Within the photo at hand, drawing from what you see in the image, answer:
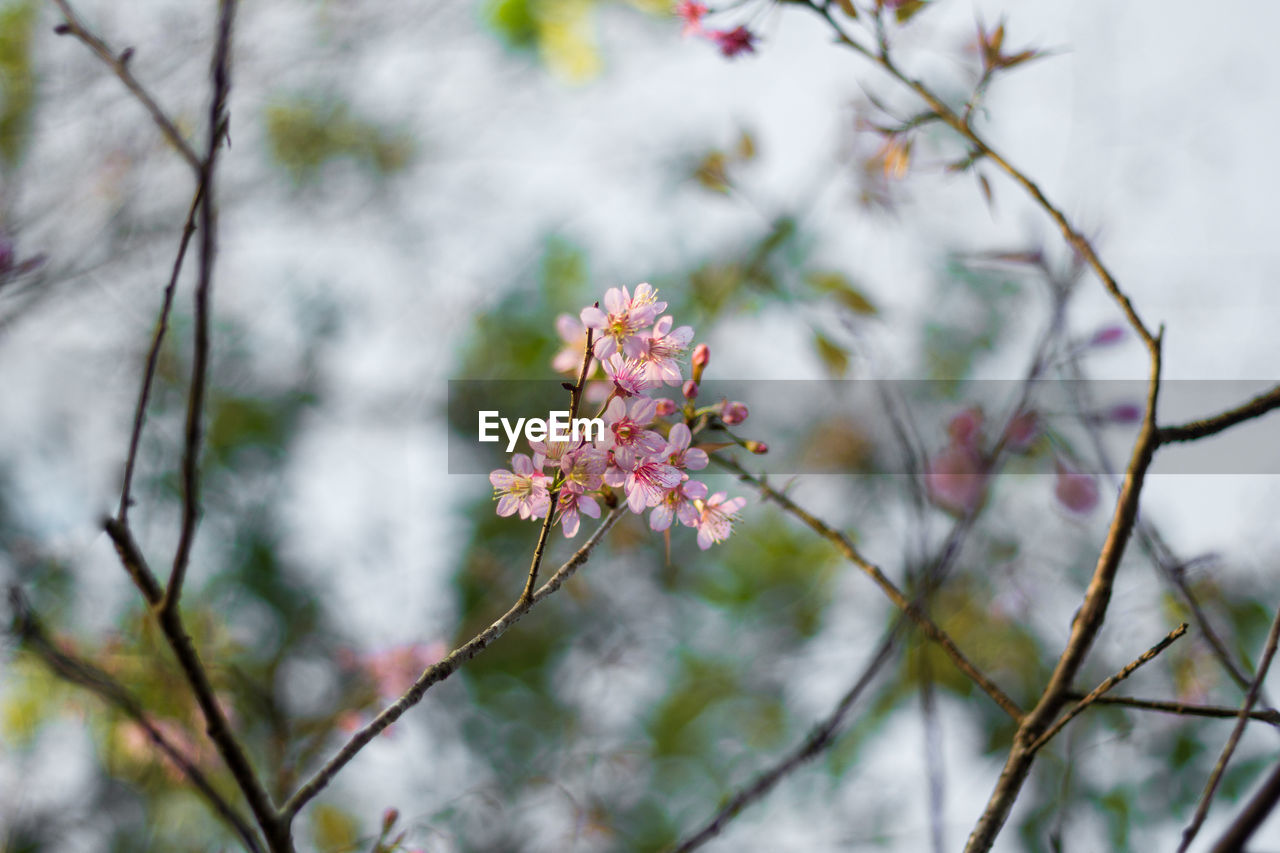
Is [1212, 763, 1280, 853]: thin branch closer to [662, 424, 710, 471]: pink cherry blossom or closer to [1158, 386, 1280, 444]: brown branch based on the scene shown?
[1158, 386, 1280, 444]: brown branch

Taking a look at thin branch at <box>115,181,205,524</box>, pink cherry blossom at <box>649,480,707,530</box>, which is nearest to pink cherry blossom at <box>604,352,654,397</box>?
pink cherry blossom at <box>649,480,707,530</box>

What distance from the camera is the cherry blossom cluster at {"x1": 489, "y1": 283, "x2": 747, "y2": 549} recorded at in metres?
0.82

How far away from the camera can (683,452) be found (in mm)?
893

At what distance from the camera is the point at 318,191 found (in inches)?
175

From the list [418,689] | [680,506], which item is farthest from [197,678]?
[680,506]

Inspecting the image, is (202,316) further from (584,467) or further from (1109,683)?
(1109,683)

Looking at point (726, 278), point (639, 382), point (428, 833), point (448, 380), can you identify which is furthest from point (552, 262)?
point (639, 382)

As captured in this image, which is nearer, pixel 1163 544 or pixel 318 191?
pixel 1163 544

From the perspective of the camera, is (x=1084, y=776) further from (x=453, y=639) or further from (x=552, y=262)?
(x=552, y=262)

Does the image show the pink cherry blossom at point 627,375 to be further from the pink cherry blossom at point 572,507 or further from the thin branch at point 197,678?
the thin branch at point 197,678

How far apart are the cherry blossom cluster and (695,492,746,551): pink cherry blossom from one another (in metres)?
0.08

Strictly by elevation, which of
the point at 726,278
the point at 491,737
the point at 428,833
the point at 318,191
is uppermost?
the point at 318,191

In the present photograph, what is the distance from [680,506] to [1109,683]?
0.44 metres

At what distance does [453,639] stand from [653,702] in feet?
6.97
